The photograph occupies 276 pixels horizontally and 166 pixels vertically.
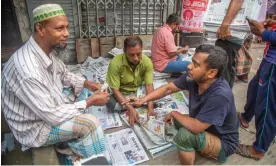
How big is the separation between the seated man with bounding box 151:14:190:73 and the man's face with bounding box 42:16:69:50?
2238mm

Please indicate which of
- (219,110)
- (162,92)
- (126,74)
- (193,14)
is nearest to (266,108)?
(219,110)

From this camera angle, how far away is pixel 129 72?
2.93 metres

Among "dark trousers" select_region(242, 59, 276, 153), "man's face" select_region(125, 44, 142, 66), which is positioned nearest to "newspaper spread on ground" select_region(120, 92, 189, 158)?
"man's face" select_region(125, 44, 142, 66)

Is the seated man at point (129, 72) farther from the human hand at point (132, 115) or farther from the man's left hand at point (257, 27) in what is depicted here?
the man's left hand at point (257, 27)

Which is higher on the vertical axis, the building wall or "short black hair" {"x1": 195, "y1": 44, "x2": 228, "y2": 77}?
the building wall

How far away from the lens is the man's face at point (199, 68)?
6.27 ft

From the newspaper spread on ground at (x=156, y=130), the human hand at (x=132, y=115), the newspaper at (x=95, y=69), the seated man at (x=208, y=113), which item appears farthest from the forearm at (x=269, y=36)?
the newspaper at (x=95, y=69)

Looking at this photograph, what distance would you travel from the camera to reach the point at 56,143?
206 centimetres

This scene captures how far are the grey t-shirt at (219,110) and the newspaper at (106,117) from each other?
1.09 m

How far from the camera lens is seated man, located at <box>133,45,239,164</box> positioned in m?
1.86

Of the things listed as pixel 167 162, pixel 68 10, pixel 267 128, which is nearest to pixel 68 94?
pixel 167 162

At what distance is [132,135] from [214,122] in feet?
3.50

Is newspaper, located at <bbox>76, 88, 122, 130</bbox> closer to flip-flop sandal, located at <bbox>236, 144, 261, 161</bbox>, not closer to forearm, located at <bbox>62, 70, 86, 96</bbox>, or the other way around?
forearm, located at <bbox>62, 70, 86, 96</bbox>

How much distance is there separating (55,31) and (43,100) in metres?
0.62
